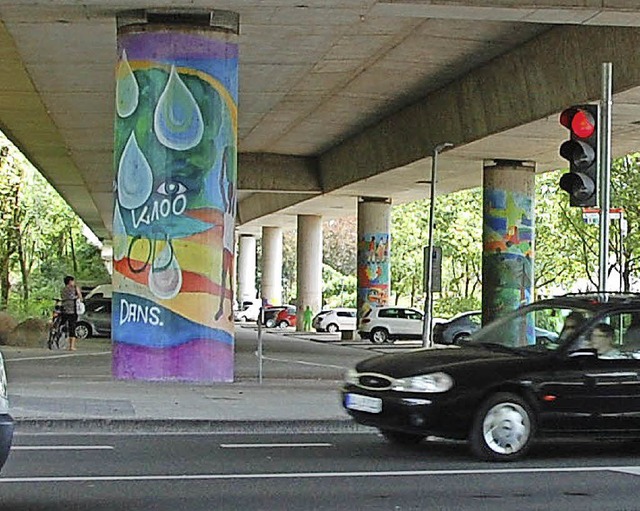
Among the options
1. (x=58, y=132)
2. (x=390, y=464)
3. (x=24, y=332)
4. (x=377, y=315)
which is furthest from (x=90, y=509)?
(x=377, y=315)

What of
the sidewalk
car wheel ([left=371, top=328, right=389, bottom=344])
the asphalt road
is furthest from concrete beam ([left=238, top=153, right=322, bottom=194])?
the asphalt road

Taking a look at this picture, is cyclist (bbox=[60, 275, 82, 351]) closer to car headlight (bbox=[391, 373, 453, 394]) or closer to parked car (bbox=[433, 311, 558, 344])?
parked car (bbox=[433, 311, 558, 344])

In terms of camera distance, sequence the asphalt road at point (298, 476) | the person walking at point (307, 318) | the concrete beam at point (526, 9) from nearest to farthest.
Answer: the asphalt road at point (298, 476)
the concrete beam at point (526, 9)
the person walking at point (307, 318)

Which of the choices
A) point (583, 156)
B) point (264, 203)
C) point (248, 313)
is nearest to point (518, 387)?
point (583, 156)

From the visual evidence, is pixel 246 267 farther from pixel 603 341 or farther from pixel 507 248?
pixel 603 341

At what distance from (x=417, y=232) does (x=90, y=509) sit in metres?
71.1

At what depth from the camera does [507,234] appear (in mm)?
37375

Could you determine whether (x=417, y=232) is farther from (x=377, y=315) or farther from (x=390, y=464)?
(x=390, y=464)

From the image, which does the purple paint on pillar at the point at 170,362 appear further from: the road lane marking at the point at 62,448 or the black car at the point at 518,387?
the black car at the point at 518,387

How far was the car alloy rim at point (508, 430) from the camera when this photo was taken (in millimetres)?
12289

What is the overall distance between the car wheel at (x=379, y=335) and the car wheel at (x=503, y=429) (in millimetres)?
37673

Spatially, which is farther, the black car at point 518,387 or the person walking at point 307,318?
the person walking at point 307,318

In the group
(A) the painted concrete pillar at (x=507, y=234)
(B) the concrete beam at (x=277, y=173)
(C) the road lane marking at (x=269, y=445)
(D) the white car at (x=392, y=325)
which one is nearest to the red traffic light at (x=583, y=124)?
(C) the road lane marking at (x=269, y=445)

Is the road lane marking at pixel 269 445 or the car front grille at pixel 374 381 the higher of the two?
the car front grille at pixel 374 381
